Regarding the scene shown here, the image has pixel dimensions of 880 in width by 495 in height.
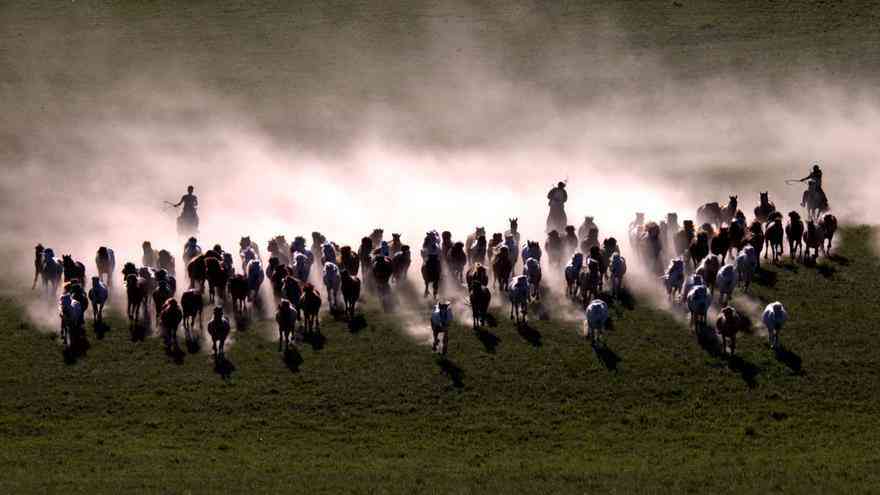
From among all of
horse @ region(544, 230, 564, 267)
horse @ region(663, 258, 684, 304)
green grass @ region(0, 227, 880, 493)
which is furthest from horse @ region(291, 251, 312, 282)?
horse @ region(663, 258, 684, 304)

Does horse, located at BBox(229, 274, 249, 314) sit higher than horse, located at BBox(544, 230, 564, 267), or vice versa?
horse, located at BBox(544, 230, 564, 267)

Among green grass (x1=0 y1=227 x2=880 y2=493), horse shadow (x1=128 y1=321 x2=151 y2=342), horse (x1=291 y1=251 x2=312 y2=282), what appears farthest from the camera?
horse (x1=291 y1=251 x2=312 y2=282)

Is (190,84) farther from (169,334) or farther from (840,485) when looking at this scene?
(840,485)

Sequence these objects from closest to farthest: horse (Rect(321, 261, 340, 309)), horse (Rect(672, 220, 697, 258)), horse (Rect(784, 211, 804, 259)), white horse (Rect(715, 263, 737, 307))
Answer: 1. white horse (Rect(715, 263, 737, 307))
2. horse (Rect(321, 261, 340, 309))
3. horse (Rect(784, 211, 804, 259))
4. horse (Rect(672, 220, 697, 258))

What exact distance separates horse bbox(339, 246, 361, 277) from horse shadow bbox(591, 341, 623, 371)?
32.7 ft

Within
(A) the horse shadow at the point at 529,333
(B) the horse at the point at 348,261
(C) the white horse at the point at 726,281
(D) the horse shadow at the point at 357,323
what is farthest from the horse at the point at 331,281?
(C) the white horse at the point at 726,281

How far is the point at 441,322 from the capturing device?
148 feet

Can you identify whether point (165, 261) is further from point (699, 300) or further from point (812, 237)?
point (812, 237)

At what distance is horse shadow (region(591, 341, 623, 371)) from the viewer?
44156mm

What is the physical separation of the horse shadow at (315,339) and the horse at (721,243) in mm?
14833

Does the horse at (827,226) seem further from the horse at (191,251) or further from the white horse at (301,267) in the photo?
the horse at (191,251)

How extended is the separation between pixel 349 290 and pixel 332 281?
1.11 m

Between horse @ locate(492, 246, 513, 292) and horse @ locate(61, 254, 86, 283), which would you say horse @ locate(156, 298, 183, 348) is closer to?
horse @ locate(61, 254, 86, 283)

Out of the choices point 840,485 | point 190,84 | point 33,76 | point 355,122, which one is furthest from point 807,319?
point 33,76
